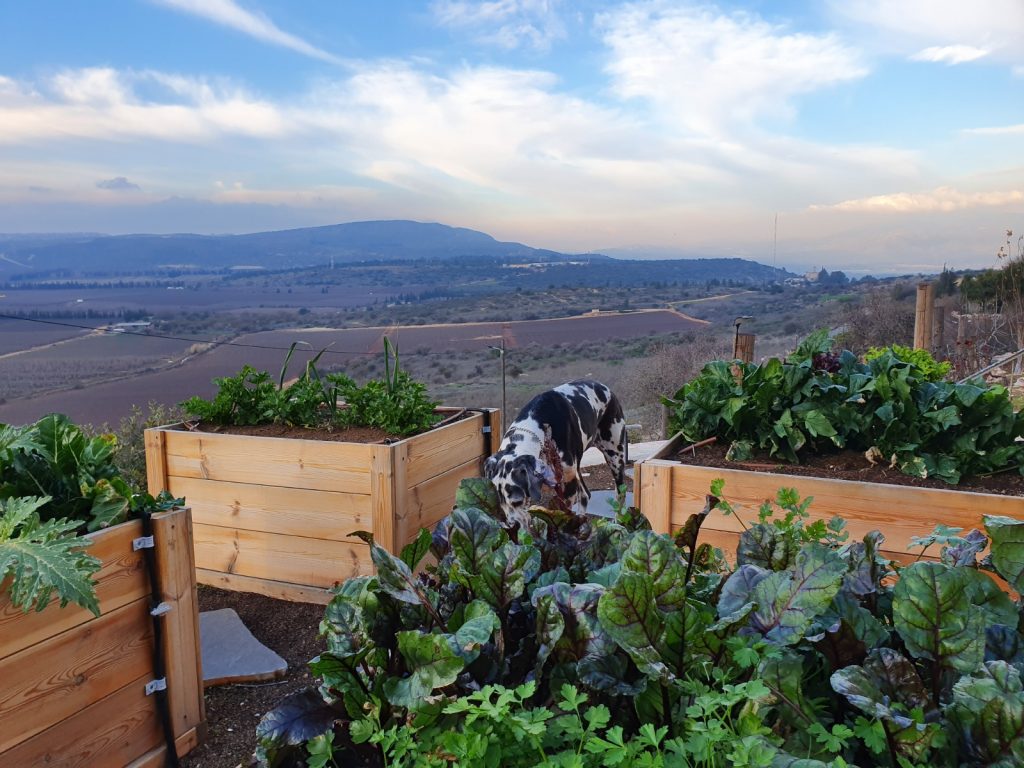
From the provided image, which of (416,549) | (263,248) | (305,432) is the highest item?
(263,248)

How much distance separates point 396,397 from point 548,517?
389 centimetres

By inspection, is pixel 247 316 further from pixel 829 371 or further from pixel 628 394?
pixel 829 371

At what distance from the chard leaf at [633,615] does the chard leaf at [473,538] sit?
0.29 metres

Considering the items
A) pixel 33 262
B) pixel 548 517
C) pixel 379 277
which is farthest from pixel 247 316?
pixel 548 517

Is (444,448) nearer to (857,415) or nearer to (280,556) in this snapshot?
(280,556)

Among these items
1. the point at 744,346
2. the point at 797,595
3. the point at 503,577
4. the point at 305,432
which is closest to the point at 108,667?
the point at 305,432

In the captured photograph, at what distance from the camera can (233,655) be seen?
4211 millimetres

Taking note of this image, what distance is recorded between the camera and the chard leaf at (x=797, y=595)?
1070mm

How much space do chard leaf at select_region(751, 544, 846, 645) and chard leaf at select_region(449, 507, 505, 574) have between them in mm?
449

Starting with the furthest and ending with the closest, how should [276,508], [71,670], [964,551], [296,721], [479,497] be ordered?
[276,508] < [71,670] < [479,497] < [964,551] < [296,721]

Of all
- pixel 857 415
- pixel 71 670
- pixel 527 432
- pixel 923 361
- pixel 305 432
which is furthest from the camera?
pixel 923 361

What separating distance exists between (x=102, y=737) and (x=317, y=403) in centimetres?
276

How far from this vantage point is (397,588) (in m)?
1.22

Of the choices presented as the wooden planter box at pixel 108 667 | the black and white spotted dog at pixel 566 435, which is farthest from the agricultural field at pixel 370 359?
the black and white spotted dog at pixel 566 435
